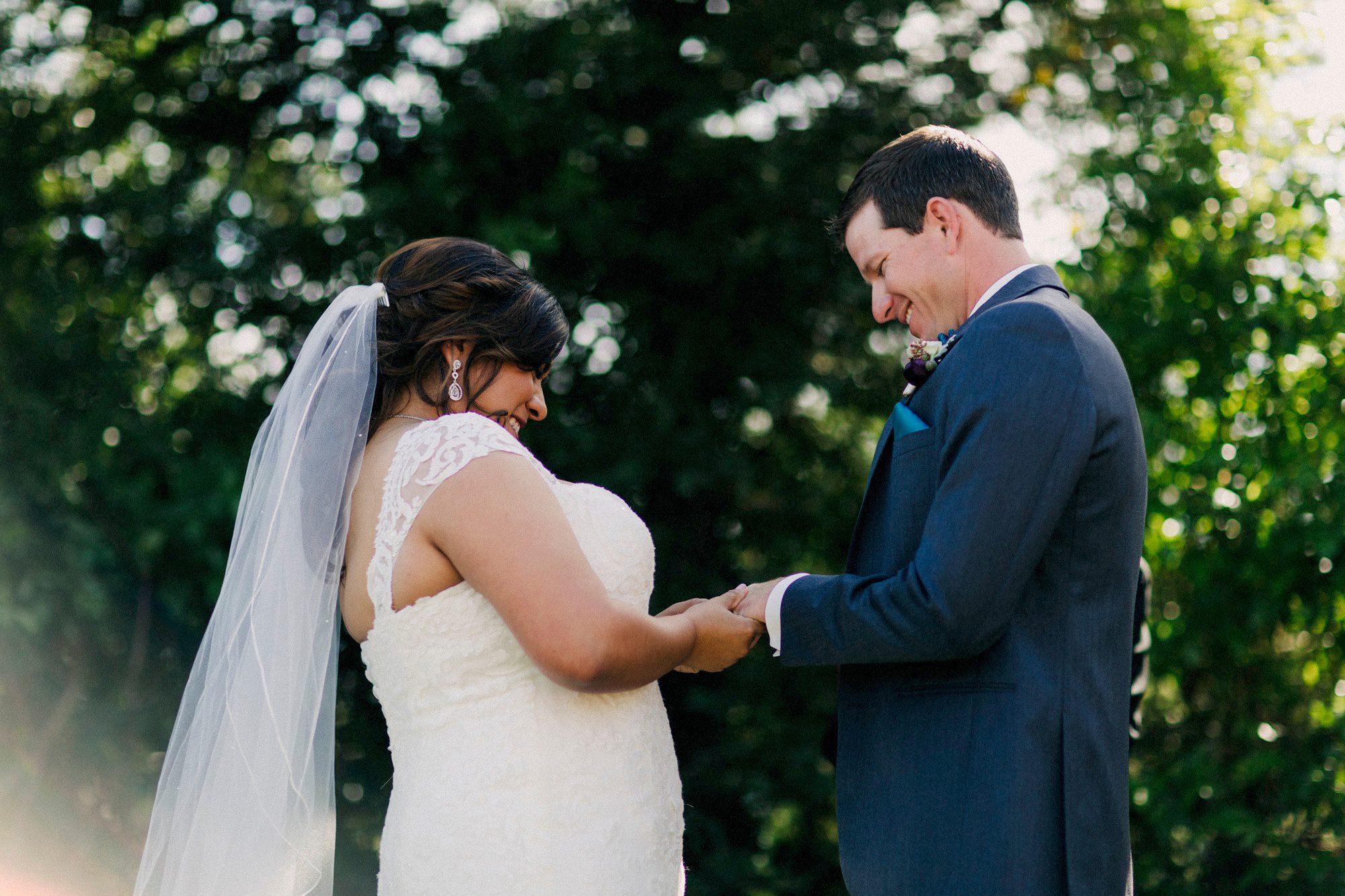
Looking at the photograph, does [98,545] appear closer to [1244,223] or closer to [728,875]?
[728,875]

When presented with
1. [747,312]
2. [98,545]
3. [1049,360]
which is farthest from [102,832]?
[1049,360]

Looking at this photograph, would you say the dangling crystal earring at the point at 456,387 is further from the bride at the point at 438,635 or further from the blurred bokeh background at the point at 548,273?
the blurred bokeh background at the point at 548,273

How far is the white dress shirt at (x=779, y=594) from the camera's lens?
2387 mm

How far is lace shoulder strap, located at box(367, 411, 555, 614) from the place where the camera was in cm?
235

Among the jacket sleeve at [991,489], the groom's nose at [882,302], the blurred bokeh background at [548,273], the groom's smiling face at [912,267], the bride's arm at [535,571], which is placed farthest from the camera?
the blurred bokeh background at [548,273]

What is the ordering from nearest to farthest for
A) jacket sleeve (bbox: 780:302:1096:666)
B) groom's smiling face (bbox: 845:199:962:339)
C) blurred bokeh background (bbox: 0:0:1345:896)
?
jacket sleeve (bbox: 780:302:1096:666), groom's smiling face (bbox: 845:199:962:339), blurred bokeh background (bbox: 0:0:1345:896)

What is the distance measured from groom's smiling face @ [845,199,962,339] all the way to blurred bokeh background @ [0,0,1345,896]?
208 centimetres

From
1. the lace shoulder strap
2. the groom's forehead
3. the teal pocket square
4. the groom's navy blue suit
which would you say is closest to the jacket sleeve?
the groom's navy blue suit

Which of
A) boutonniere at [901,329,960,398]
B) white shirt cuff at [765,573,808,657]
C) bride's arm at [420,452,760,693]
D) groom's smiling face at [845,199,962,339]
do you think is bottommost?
white shirt cuff at [765,573,808,657]

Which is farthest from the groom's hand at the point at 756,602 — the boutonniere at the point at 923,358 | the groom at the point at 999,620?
the boutonniere at the point at 923,358

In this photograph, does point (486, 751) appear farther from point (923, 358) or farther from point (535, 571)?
point (923, 358)

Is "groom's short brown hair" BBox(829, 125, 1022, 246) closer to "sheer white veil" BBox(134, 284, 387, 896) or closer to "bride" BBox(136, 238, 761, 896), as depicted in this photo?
"bride" BBox(136, 238, 761, 896)

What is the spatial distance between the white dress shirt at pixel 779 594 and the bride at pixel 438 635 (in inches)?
8.2

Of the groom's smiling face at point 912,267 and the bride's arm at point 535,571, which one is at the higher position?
the groom's smiling face at point 912,267
